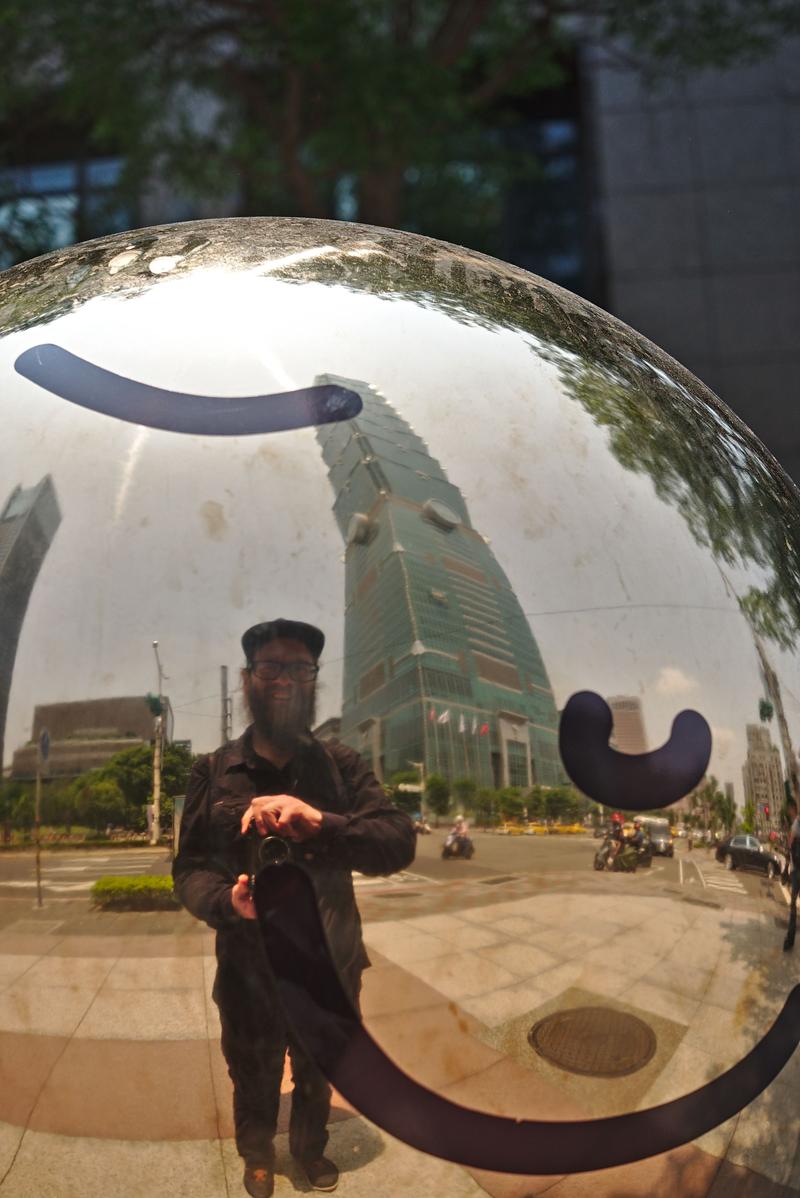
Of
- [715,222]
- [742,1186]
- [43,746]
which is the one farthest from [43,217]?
[742,1186]

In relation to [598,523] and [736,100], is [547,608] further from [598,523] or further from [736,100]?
[736,100]

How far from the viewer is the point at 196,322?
4.31 feet

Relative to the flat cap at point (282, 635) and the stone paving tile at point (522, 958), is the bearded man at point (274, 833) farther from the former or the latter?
the stone paving tile at point (522, 958)

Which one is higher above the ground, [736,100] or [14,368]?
[736,100]

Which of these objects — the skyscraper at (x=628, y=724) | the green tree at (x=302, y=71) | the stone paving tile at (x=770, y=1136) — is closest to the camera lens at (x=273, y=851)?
the skyscraper at (x=628, y=724)

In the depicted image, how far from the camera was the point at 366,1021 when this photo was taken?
1.08 meters

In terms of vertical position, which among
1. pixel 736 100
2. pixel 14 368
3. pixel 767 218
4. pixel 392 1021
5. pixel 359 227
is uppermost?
pixel 736 100

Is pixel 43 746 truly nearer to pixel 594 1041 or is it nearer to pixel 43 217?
pixel 594 1041

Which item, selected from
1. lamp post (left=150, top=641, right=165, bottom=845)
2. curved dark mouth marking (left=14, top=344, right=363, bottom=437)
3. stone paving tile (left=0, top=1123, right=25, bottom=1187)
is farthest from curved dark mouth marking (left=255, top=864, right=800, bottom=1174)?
curved dark mouth marking (left=14, top=344, right=363, bottom=437)

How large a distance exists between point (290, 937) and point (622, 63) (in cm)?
1079

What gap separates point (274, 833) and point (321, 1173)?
0.33 m

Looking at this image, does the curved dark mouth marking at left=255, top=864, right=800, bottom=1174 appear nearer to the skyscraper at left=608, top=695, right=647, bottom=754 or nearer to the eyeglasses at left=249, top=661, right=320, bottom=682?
the eyeglasses at left=249, top=661, right=320, bottom=682

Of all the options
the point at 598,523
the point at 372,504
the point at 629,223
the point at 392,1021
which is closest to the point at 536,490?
the point at 598,523

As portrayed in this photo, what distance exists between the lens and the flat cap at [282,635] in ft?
3.54
